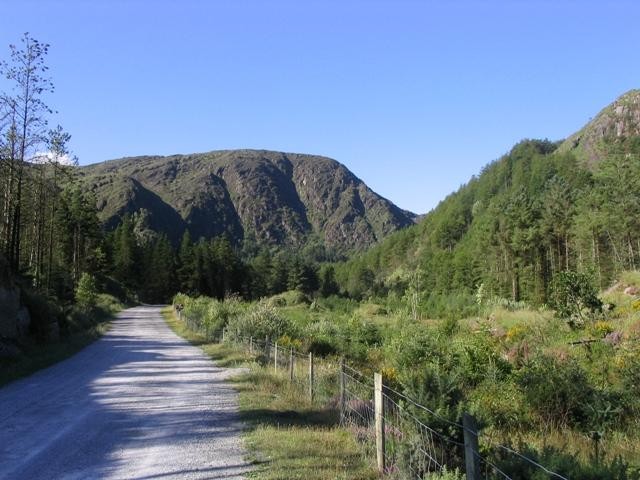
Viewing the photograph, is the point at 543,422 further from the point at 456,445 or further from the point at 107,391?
the point at 107,391

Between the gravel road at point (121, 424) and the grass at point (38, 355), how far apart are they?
616 millimetres

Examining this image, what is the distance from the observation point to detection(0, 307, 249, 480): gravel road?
7176mm

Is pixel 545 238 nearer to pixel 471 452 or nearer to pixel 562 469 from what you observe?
pixel 562 469

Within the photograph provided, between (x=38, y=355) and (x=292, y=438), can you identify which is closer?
(x=292, y=438)

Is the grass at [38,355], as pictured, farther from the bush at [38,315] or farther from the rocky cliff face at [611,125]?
the rocky cliff face at [611,125]

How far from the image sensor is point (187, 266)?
102m

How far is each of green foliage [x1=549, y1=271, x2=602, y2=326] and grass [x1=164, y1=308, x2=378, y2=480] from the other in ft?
39.2

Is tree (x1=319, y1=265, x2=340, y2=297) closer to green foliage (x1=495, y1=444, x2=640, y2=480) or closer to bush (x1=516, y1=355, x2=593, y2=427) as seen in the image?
bush (x1=516, y1=355, x2=593, y2=427)

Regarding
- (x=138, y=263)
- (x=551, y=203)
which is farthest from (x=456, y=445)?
(x=138, y=263)

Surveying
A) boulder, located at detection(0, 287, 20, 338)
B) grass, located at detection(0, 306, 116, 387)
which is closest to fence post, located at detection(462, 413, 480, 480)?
grass, located at detection(0, 306, 116, 387)

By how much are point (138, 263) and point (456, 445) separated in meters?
99.5

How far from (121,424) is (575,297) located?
17357 millimetres

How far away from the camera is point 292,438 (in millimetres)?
8367

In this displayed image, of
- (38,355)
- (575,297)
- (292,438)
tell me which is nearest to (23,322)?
(38,355)
